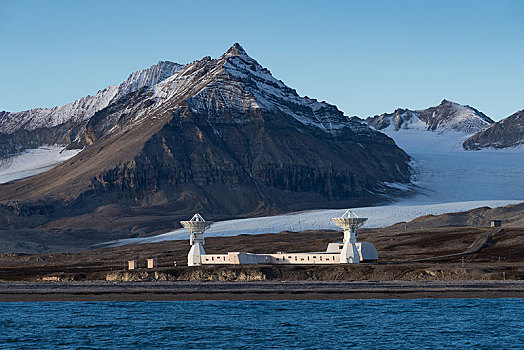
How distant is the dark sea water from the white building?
35117mm

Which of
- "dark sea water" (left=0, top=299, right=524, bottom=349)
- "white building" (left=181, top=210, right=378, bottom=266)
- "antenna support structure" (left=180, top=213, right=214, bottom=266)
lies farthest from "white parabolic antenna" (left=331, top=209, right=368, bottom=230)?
"dark sea water" (left=0, top=299, right=524, bottom=349)

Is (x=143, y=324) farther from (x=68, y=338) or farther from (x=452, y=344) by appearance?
(x=452, y=344)

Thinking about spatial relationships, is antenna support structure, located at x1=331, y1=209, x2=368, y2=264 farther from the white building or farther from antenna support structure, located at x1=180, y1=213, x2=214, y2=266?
antenna support structure, located at x1=180, y1=213, x2=214, y2=266

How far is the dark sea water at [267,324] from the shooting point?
6588cm

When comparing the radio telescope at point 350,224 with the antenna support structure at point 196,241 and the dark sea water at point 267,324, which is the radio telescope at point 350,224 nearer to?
the antenna support structure at point 196,241

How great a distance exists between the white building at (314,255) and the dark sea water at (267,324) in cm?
3512

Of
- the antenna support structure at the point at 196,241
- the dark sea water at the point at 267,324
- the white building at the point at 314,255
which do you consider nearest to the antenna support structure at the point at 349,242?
the white building at the point at 314,255

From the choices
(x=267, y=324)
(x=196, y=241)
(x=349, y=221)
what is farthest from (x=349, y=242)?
(x=267, y=324)

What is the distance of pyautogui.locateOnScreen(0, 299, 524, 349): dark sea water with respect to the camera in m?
65.9

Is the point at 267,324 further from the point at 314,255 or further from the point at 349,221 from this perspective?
the point at 314,255

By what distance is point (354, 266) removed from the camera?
11738 cm

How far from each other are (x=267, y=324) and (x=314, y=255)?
2111 inches

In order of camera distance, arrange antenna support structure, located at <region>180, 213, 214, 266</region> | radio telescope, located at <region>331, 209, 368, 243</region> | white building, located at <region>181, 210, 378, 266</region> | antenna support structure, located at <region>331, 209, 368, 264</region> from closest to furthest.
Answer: antenna support structure, located at <region>331, 209, 368, 264</region>
radio telescope, located at <region>331, 209, 368, 243</region>
white building, located at <region>181, 210, 378, 266</region>
antenna support structure, located at <region>180, 213, 214, 266</region>

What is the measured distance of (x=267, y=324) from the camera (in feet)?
245
